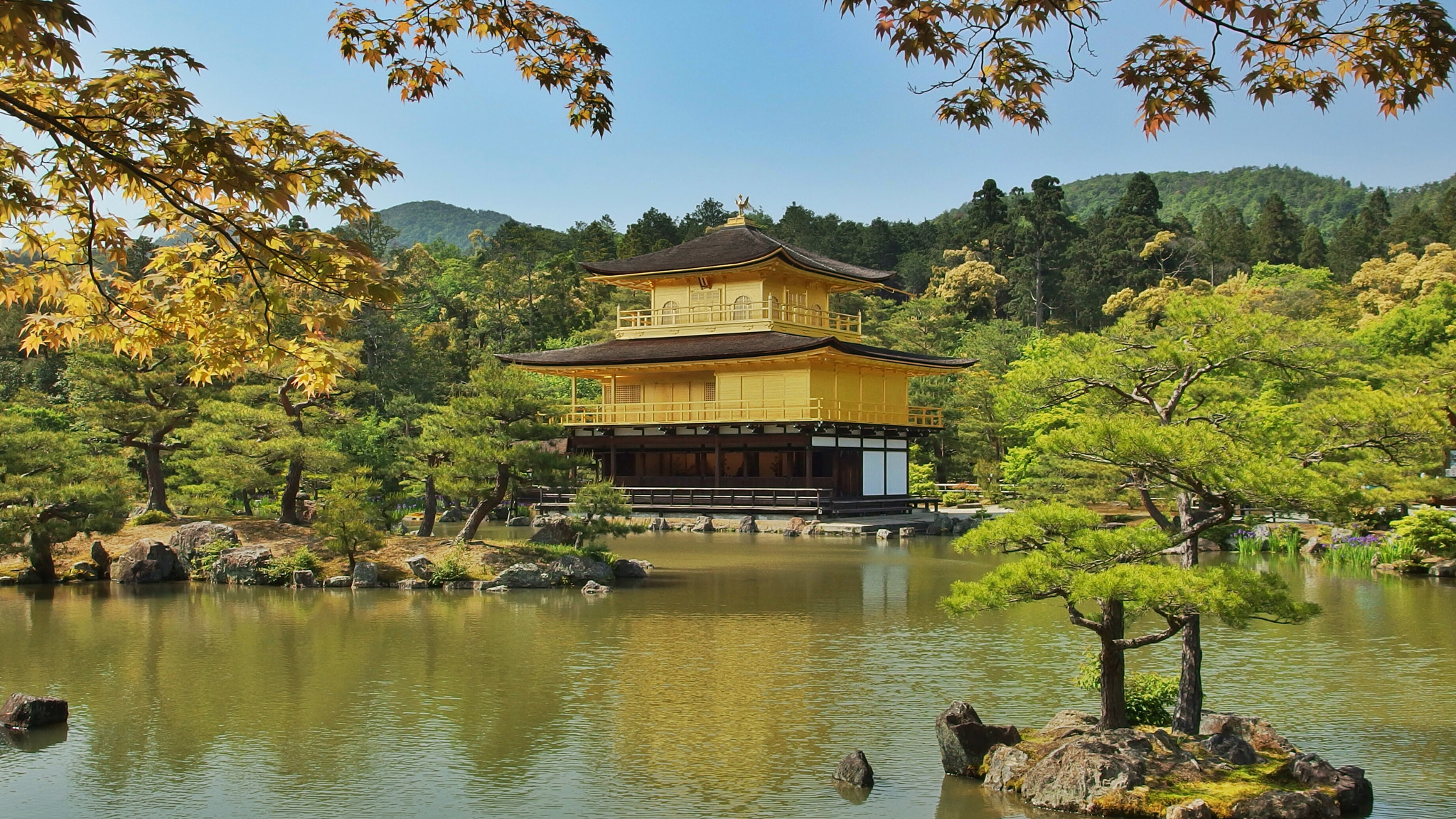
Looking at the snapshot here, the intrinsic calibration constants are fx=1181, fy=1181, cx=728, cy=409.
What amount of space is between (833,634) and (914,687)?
291 cm

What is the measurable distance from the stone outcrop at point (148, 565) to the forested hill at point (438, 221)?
15245cm

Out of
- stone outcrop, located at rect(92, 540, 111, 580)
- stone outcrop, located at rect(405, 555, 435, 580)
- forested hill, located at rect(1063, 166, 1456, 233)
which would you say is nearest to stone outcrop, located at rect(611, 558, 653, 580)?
stone outcrop, located at rect(405, 555, 435, 580)

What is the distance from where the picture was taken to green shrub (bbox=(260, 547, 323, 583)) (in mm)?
17188

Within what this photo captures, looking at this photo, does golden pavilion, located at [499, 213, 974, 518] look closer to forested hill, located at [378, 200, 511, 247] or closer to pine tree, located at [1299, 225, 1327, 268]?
pine tree, located at [1299, 225, 1327, 268]

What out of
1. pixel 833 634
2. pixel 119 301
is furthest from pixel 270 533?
pixel 119 301

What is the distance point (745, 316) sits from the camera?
33.6 m

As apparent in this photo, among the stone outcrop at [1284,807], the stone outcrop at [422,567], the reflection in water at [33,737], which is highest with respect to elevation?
the stone outcrop at [422,567]

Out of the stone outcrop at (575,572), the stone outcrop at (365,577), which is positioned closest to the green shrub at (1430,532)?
the stone outcrop at (575,572)

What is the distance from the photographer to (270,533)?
19.0 metres

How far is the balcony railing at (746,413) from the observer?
30.2 m

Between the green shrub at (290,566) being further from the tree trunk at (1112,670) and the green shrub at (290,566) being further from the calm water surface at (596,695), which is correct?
the tree trunk at (1112,670)

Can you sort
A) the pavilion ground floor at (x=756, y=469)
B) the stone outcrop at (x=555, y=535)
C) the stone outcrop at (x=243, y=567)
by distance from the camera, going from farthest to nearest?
1. the pavilion ground floor at (x=756, y=469)
2. the stone outcrop at (x=555, y=535)
3. the stone outcrop at (x=243, y=567)

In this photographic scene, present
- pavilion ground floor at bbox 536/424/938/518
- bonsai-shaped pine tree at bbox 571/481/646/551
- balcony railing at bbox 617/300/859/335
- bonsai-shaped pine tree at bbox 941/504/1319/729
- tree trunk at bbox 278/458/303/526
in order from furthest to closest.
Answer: balcony railing at bbox 617/300/859/335 → pavilion ground floor at bbox 536/424/938/518 → tree trunk at bbox 278/458/303/526 → bonsai-shaped pine tree at bbox 571/481/646/551 → bonsai-shaped pine tree at bbox 941/504/1319/729

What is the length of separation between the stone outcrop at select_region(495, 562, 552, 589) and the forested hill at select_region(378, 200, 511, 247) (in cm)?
15462
